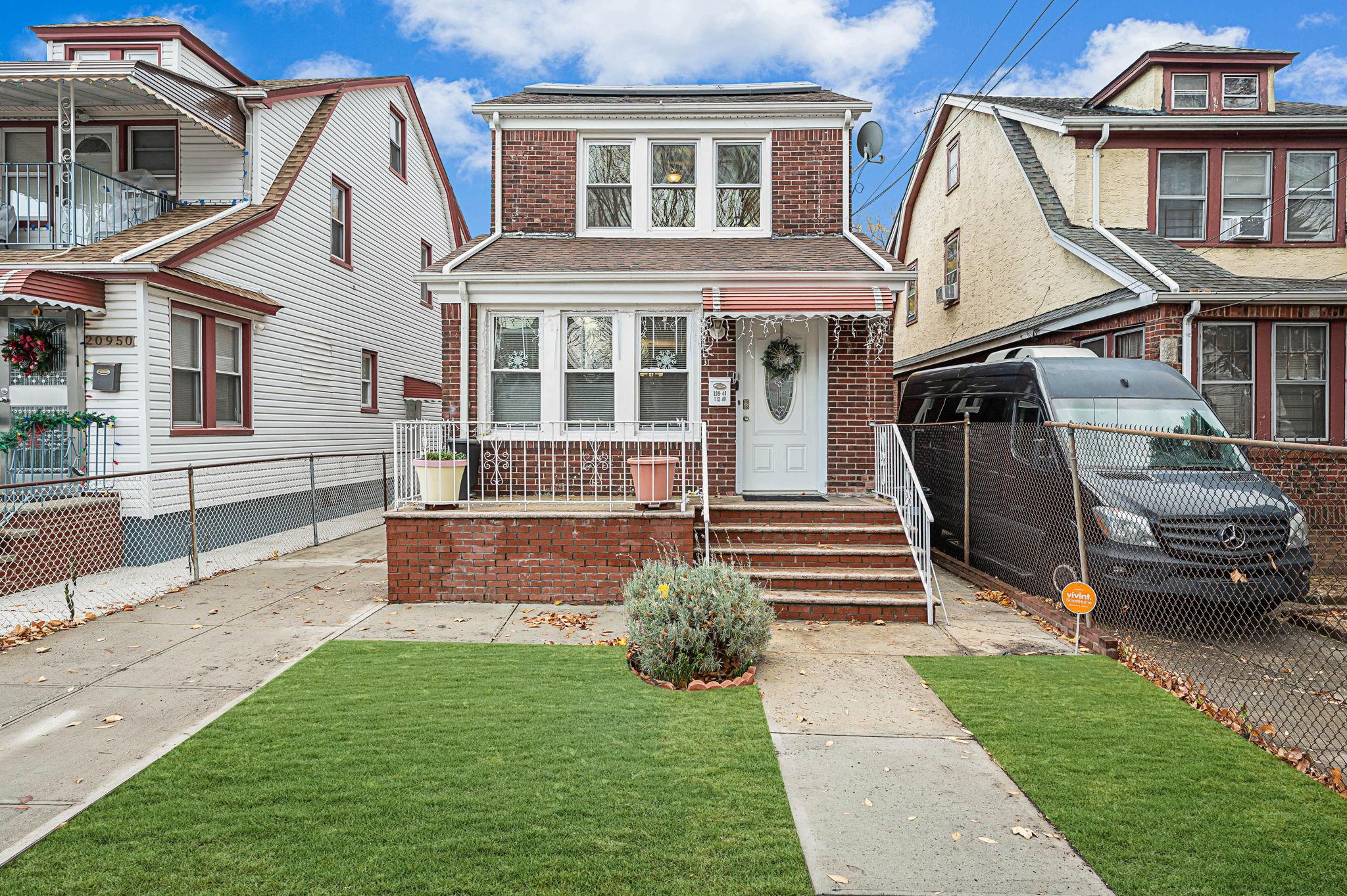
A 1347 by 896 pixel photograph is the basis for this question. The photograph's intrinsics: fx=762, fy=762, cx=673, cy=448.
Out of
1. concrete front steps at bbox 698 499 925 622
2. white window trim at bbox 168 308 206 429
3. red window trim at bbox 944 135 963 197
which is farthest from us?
red window trim at bbox 944 135 963 197

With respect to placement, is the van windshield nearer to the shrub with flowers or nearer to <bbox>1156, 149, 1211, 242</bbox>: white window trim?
the shrub with flowers

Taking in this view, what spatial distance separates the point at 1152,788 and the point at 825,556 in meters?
4.17

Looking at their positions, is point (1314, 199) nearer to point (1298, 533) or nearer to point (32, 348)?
point (1298, 533)

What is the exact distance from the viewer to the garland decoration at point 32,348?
957 cm

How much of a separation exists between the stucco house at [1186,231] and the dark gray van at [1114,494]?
8.16 feet

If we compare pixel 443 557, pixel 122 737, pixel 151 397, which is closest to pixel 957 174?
pixel 443 557

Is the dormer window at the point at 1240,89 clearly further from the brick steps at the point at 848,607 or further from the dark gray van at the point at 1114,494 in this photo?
the brick steps at the point at 848,607

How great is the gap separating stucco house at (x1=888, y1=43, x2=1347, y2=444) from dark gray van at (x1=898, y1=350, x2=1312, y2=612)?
8.16 feet

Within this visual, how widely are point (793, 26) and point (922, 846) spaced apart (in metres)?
28.3

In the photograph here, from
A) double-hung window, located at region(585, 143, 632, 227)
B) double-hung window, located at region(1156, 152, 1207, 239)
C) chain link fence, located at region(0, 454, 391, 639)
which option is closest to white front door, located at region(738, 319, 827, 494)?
double-hung window, located at region(585, 143, 632, 227)

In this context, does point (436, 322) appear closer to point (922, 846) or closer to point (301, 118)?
point (301, 118)

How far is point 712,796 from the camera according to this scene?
3.69 metres

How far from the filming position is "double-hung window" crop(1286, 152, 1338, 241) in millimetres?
12359

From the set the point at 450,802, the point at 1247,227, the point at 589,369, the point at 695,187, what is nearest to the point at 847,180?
the point at 695,187
